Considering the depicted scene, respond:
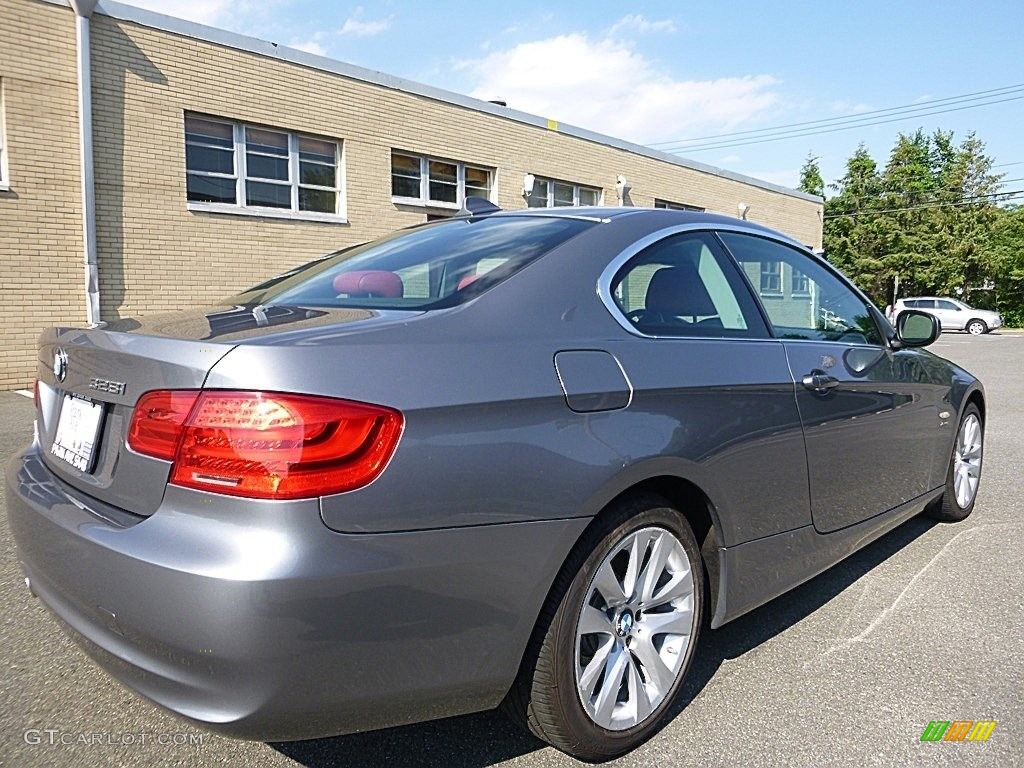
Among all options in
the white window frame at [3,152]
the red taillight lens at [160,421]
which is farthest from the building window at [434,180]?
the red taillight lens at [160,421]

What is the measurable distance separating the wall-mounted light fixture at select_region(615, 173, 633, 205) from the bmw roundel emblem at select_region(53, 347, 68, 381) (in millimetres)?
17866

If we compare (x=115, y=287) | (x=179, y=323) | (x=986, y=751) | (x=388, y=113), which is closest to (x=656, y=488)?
(x=986, y=751)

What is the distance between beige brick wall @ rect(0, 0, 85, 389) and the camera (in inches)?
389

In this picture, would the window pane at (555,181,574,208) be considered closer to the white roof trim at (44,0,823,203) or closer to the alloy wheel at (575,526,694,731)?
the white roof trim at (44,0,823,203)

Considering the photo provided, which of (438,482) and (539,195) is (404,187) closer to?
(539,195)

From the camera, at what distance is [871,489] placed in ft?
→ 11.1

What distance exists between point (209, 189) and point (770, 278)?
1049 cm

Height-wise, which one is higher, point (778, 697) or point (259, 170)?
point (259, 170)

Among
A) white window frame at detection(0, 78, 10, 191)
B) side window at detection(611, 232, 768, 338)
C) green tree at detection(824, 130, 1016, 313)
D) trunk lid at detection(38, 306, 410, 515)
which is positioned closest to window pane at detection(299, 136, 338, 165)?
white window frame at detection(0, 78, 10, 191)

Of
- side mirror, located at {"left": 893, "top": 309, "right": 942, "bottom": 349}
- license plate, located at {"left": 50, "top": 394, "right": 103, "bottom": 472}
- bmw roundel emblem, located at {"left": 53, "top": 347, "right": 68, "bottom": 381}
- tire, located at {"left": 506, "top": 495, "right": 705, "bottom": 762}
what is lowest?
tire, located at {"left": 506, "top": 495, "right": 705, "bottom": 762}

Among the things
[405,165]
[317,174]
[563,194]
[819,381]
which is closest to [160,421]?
[819,381]

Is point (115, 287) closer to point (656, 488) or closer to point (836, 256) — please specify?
point (656, 488)

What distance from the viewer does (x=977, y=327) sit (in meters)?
33.2

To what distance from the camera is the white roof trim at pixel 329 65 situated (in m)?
10.8
